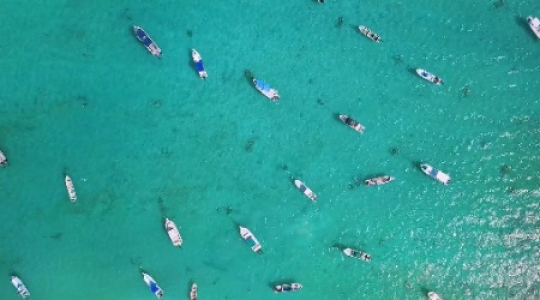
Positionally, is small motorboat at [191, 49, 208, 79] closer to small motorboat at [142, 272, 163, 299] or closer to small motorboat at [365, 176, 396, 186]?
small motorboat at [365, 176, 396, 186]

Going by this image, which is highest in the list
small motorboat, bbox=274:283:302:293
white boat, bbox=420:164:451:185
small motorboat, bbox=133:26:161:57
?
small motorboat, bbox=133:26:161:57

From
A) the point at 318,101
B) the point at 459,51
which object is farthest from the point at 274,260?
the point at 459,51

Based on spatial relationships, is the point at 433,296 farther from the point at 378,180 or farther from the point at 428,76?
the point at 428,76

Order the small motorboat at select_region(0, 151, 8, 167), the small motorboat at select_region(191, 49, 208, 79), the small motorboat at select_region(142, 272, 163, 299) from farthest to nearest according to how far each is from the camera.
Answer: the small motorboat at select_region(142, 272, 163, 299) → the small motorboat at select_region(191, 49, 208, 79) → the small motorboat at select_region(0, 151, 8, 167)

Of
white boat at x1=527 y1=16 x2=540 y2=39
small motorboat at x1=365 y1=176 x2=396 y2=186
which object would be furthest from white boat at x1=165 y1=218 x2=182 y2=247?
white boat at x1=527 y1=16 x2=540 y2=39

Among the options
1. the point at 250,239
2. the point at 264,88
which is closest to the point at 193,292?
the point at 250,239

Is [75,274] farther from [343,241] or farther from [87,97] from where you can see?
[343,241]
